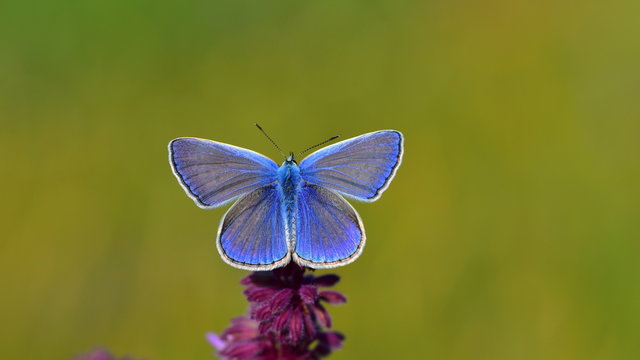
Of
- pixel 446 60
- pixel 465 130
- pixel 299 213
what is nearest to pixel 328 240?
pixel 299 213

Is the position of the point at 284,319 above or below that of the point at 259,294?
below

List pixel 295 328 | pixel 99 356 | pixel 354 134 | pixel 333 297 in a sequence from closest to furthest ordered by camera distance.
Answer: pixel 295 328 < pixel 333 297 < pixel 99 356 < pixel 354 134

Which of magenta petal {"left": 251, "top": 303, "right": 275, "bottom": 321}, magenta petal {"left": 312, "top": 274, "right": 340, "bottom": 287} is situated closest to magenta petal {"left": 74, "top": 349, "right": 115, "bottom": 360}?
magenta petal {"left": 251, "top": 303, "right": 275, "bottom": 321}

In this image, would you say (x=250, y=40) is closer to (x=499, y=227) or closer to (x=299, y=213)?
(x=499, y=227)

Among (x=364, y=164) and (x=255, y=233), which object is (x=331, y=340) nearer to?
(x=255, y=233)

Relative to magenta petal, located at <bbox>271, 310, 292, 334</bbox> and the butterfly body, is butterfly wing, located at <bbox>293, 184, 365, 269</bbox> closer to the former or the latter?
the butterfly body

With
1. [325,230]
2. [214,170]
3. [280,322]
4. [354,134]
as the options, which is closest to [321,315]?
[280,322]
